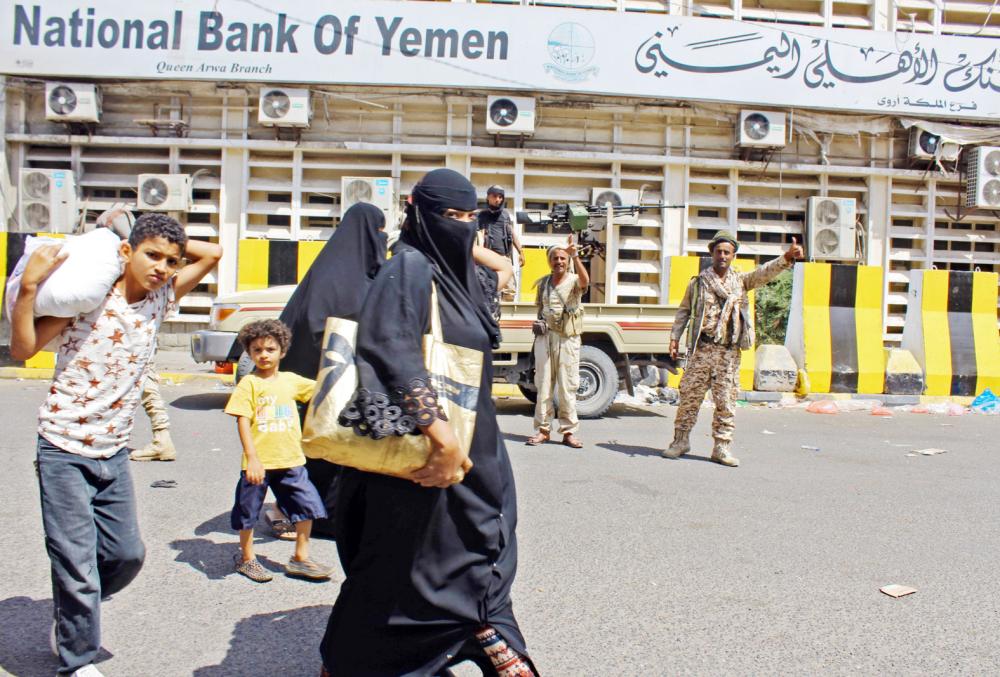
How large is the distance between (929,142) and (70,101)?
14883 mm

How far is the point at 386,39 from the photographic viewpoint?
45.4 ft

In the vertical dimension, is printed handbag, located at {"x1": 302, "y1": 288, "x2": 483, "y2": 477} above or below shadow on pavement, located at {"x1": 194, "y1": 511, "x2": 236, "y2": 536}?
above

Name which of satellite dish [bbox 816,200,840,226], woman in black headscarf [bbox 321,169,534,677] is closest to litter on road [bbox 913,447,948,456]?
woman in black headscarf [bbox 321,169,534,677]

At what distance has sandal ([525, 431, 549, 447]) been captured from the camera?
762 centimetres

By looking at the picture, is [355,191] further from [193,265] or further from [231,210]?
[193,265]

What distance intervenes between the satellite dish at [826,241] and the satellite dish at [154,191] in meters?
11.3

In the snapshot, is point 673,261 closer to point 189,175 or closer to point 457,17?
point 457,17

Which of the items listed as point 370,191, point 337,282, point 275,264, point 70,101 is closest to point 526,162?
point 370,191

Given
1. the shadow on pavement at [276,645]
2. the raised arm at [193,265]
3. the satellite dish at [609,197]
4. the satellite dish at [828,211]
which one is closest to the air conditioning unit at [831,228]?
the satellite dish at [828,211]

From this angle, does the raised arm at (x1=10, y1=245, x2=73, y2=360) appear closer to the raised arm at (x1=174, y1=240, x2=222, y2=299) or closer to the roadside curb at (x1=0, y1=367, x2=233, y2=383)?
the raised arm at (x1=174, y1=240, x2=222, y2=299)

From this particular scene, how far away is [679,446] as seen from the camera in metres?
7.21

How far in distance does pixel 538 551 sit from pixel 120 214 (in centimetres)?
265

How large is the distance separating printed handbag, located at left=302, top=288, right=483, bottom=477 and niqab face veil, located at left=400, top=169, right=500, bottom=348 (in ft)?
0.56

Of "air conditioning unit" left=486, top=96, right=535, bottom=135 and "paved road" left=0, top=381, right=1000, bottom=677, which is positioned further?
"air conditioning unit" left=486, top=96, right=535, bottom=135
